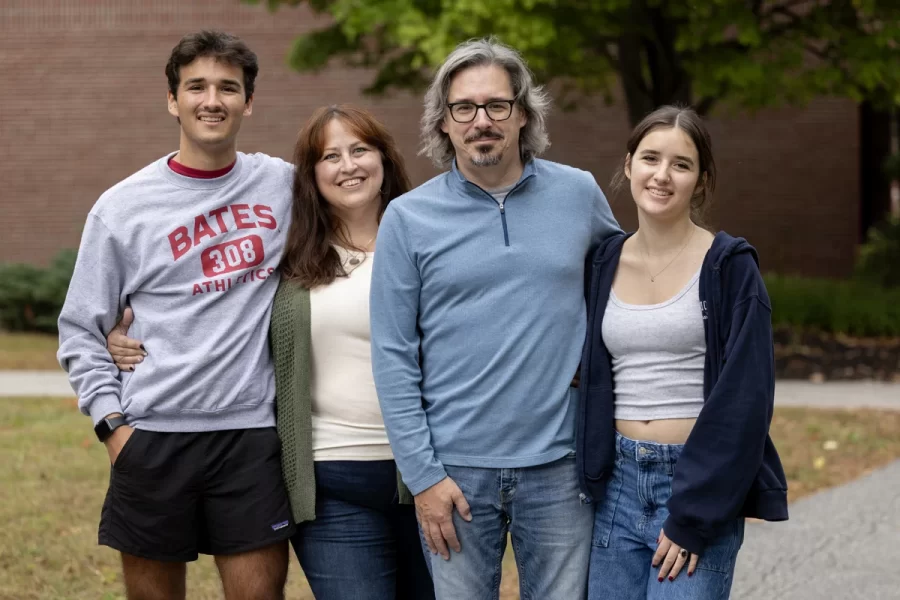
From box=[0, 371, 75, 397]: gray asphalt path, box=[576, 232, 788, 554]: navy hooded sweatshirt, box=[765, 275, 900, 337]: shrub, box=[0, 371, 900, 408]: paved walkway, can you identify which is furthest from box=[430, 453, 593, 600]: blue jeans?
box=[765, 275, 900, 337]: shrub

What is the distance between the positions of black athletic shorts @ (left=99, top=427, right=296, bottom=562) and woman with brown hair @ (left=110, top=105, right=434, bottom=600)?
0.08m

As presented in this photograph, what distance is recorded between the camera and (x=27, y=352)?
499 inches

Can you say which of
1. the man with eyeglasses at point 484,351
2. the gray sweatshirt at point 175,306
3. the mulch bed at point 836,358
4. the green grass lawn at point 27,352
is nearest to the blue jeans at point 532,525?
the man with eyeglasses at point 484,351

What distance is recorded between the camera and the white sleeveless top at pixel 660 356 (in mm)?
2910

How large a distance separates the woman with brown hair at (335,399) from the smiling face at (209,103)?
27 centimetres

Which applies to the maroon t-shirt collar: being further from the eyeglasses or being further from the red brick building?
the red brick building

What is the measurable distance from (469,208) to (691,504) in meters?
1.03

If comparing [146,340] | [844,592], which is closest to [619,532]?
[146,340]

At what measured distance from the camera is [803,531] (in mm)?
6051

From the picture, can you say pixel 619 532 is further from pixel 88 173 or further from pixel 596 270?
pixel 88 173

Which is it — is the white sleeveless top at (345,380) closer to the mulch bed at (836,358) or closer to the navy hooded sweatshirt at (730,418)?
the navy hooded sweatshirt at (730,418)

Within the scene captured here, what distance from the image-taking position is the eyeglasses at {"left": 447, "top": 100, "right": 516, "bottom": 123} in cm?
310

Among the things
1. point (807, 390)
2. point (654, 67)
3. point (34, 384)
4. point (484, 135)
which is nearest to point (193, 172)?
point (484, 135)

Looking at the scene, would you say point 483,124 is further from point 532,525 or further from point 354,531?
point 354,531
